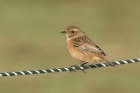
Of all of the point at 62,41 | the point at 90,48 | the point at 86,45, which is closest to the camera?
the point at 90,48

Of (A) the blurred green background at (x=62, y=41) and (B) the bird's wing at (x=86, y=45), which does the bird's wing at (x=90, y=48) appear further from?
(A) the blurred green background at (x=62, y=41)

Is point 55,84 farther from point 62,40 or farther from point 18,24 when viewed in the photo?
point 18,24

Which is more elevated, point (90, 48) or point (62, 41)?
point (90, 48)

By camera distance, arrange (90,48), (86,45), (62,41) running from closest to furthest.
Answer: (90,48) → (86,45) → (62,41)

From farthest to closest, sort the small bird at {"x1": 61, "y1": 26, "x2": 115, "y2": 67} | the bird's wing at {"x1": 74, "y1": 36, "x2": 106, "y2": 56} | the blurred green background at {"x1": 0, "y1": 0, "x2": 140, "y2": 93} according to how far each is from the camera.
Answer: the blurred green background at {"x1": 0, "y1": 0, "x2": 140, "y2": 93}, the bird's wing at {"x1": 74, "y1": 36, "x2": 106, "y2": 56}, the small bird at {"x1": 61, "y1": 26, "x2": 115, "y2": 67}

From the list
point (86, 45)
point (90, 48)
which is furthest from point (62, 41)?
point (90, 48)

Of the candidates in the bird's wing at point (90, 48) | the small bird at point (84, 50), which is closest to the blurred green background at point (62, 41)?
the small bird at point (84, 50)

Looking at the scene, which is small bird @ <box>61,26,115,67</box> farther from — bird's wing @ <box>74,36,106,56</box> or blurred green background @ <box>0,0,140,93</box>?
blurred green background @ <box>0,0,140,93</box>

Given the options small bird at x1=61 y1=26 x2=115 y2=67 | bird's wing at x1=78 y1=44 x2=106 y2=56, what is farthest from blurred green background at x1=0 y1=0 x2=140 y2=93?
bird's wing at x1=78 y1=44 x2=106 y2=56

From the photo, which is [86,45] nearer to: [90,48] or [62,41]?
[90,48]

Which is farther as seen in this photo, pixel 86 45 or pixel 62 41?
pixel 62 41
